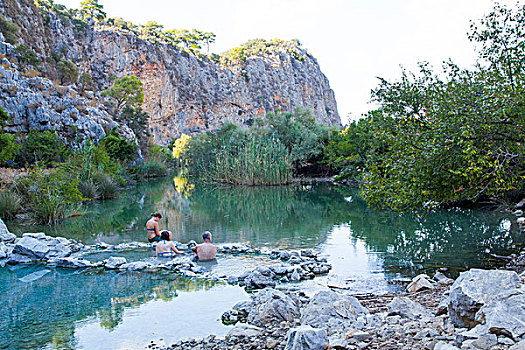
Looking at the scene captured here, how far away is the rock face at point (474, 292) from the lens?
11.9ft

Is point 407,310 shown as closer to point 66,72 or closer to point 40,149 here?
point 40,149

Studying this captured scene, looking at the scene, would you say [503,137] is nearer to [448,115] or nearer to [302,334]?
[448,115]

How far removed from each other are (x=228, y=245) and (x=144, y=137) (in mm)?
41429

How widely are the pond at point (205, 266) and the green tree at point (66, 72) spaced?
3386 cm

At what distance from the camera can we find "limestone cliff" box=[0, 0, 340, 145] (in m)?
58.6

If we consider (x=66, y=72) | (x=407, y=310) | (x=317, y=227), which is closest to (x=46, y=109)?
(x=66, y=72)

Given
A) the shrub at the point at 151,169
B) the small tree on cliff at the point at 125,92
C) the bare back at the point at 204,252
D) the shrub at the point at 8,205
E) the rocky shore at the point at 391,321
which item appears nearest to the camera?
the rocky shore at the point at 391,321

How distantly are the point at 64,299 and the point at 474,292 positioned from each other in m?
5.85

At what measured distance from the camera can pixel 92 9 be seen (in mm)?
71812

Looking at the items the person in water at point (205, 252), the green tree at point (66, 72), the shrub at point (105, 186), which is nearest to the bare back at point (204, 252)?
the person in water at point (205, 252)

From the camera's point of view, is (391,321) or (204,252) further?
(204,252)

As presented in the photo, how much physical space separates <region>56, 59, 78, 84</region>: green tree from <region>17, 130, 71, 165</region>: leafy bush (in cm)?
1845

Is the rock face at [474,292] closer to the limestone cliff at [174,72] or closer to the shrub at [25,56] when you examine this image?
the shrub at [25,56]

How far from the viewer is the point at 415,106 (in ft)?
36.1
